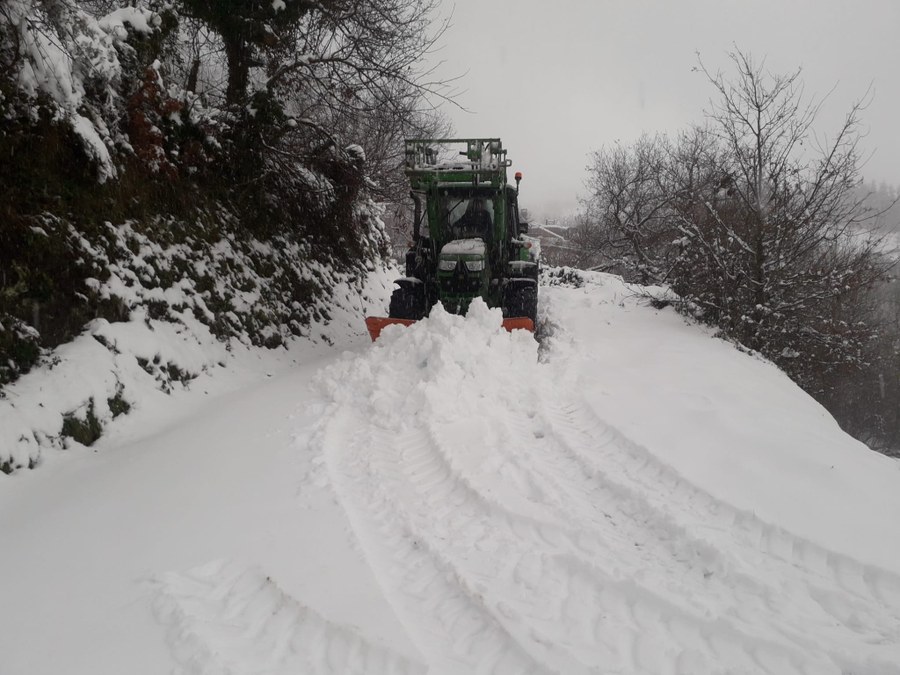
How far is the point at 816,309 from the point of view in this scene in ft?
31.3

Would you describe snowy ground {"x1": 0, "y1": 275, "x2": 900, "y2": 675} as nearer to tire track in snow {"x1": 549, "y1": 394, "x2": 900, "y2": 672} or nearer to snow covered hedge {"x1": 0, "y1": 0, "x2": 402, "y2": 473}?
tire track in snow {"x1": 549, "y1": 394, "x2": 900, "y2": 672}

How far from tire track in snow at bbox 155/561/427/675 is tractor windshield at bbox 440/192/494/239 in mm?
6368

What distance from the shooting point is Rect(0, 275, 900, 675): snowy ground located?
2291mm

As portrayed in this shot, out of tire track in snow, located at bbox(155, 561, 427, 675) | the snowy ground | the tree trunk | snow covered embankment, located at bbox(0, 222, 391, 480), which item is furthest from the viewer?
the tree trunk

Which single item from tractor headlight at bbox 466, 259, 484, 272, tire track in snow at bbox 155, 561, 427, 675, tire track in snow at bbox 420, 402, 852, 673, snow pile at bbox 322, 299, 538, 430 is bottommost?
tire track in snow at bbox 420, 402, 852, 673

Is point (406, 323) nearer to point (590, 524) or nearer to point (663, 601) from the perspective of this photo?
point (590, 524)

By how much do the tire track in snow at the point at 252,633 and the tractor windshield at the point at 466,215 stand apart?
20.9 ft

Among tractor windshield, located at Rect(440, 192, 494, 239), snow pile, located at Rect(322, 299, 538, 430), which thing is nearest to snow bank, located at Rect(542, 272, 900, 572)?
snow pile, located at Rect(322, 299, 538, 430)

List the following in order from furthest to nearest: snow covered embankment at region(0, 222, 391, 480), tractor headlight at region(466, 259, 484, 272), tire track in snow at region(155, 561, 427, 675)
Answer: tractor headlight at region(466, 259, 484, 272), snow covered embankment at region(0, 222, 391, 480), tire track in snow at region(155, 561, 427, 675)

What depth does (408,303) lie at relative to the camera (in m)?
7.87

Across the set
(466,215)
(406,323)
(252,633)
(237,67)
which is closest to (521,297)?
(466,215)

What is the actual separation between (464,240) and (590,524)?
535 centimetres

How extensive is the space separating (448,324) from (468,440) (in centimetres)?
201

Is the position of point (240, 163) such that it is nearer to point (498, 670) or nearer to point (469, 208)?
point (469, 208)
